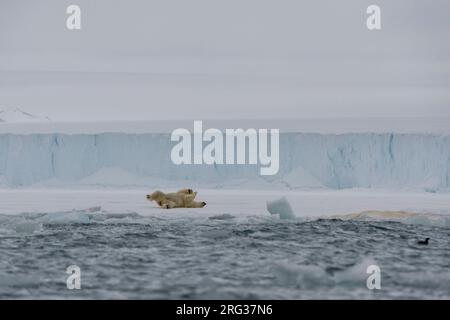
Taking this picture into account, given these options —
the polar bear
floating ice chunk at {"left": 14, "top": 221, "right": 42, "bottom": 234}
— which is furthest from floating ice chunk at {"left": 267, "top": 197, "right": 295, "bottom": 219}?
floating ice chunk at {"left": 14, "top": 221, "right": 42, "bottom": 234}

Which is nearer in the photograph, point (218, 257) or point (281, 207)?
point (218, 257)

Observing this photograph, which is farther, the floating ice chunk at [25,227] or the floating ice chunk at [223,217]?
the floating ice chunk at [223,217]

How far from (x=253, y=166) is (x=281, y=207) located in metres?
1.33

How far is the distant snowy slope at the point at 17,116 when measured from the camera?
9281 mm

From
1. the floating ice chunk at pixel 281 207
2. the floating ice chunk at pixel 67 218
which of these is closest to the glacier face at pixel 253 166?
the floating ice chunk at pixel 281 207

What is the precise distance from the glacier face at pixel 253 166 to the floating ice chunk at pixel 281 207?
0.38m

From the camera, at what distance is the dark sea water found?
7609 mm

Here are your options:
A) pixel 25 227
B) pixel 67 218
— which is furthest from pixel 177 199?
pixel 25 227

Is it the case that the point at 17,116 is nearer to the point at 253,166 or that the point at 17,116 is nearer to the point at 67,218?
the point at 67,218

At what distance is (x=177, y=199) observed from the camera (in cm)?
1106

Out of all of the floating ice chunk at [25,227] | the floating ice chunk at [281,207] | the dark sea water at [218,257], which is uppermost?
the floating ice chunk at [281,207]

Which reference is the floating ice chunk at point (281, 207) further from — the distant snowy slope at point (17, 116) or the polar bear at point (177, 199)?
the distant snowy slope at point (17, 116)
